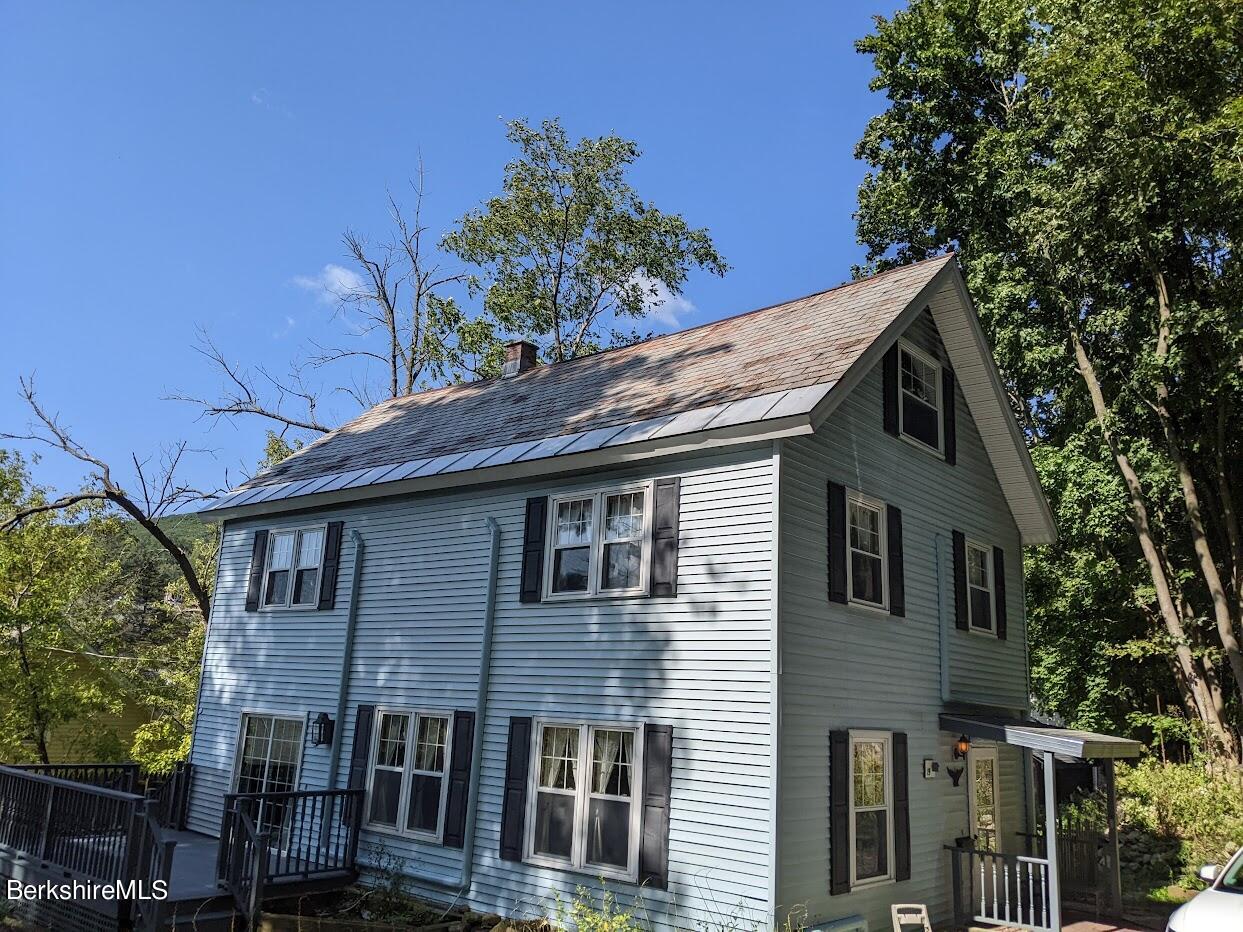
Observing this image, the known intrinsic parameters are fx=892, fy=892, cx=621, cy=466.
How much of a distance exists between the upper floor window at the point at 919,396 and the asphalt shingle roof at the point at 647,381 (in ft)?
3.62

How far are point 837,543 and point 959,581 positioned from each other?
3.60 m

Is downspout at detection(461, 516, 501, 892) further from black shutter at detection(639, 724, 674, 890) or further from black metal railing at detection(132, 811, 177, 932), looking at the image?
black metal railing at detection(132, 811, 177, 932)

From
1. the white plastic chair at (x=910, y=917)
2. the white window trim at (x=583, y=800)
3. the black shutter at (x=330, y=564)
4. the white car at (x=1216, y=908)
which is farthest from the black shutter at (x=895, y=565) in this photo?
the black shutter at (x=330, y=564)

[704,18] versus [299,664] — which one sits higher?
[704,18]

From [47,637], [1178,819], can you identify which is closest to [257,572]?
[47,637]

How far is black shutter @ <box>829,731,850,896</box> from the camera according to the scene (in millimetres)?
9109

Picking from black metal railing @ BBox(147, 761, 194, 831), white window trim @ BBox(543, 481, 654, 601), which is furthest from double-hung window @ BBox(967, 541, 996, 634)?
black metal railing @ BBox(147, 761, 194, 831)

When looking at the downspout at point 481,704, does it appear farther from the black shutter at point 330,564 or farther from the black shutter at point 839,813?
the black shutter at point 839,813

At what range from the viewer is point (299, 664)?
13789 mm

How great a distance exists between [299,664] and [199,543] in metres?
17.8

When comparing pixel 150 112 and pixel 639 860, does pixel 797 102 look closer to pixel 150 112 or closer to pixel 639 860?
pixel 150 112

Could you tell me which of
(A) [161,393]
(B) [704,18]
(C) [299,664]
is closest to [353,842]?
(C) [299,664]

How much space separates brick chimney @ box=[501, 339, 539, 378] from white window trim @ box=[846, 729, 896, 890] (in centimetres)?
1019

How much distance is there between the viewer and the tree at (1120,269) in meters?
17.3
